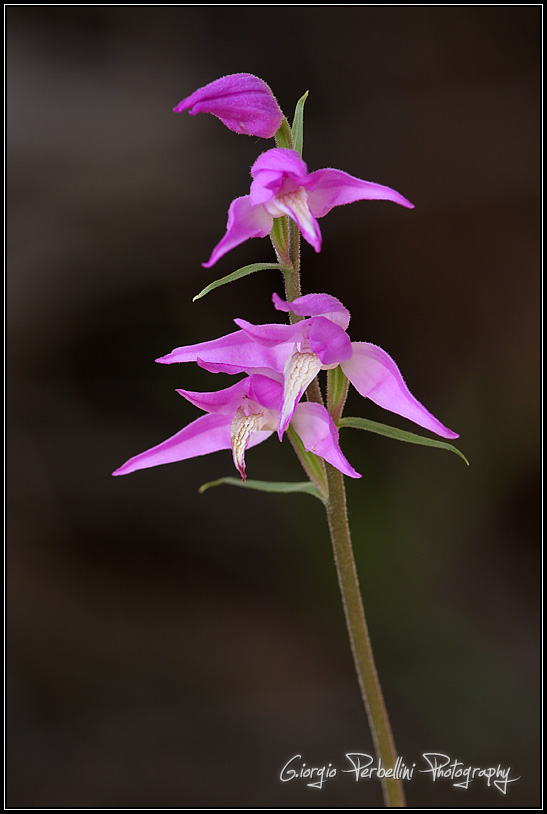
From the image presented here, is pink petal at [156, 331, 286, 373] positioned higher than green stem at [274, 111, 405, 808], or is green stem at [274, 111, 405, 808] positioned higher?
pink petal at [156, 331, 286, 373]

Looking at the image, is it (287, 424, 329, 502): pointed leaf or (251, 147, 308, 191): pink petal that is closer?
(251, 147, 308, 191): pink petal

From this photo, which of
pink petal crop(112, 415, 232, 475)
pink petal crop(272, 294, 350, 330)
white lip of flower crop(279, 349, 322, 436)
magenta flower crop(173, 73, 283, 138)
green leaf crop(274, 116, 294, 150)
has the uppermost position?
magenta flower crop(173, 73, 283, 138)

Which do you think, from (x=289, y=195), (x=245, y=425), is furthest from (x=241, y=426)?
(x=289, y=195)

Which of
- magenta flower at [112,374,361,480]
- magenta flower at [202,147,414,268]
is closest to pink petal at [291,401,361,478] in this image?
magenta flower at [112,374,361,480]

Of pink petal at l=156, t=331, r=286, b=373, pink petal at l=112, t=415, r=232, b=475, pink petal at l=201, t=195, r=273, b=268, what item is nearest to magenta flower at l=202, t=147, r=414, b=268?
pink petal at l=201, t=195, r=273, b=268

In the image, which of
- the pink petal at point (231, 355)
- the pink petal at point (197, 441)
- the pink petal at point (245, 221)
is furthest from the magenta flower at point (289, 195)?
the pink petal at point (197, 441)

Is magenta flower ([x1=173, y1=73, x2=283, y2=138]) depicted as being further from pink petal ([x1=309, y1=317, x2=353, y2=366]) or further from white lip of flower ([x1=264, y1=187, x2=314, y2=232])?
pink petal ([x1=309, y1=317, x2=353, y2=366])
